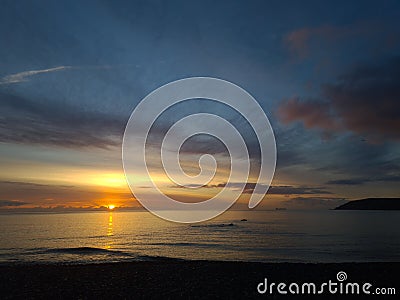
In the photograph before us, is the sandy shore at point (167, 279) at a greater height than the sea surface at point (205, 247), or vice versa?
the sandy shore at point (167, 279)

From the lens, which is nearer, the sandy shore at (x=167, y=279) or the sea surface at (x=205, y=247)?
the sandy shore at (x=167, y=279)

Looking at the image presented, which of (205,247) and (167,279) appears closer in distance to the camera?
(167,279)

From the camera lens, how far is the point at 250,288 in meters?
14.4

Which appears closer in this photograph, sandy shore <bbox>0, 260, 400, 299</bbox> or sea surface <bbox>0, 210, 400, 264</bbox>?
sandy shore <bbox>0, 260, 400, 299</bbox>

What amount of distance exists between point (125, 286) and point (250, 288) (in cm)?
569

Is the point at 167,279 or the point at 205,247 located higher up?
the point at 167,279

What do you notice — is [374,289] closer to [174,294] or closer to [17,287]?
[174,294]

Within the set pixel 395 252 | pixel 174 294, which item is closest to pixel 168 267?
pixel 174 294

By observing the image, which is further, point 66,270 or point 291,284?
point 66,270

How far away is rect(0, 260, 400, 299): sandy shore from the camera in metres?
13.6

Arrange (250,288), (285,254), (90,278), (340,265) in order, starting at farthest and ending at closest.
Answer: (285,254) < (340,265) < (90,278) < (250,288)

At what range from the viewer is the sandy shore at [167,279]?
13.6m

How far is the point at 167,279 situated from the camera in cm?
1647

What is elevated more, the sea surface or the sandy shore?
the sandy shore
